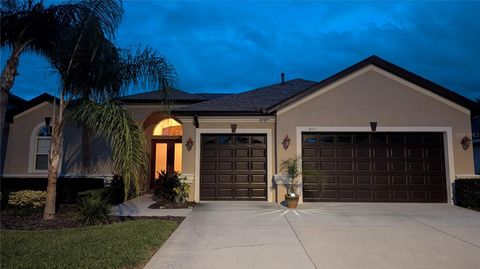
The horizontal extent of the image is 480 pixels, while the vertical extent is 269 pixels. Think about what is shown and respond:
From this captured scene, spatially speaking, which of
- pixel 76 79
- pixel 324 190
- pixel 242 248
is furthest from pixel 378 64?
pixel 76 79

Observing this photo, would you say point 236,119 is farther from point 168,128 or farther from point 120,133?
point 168,128

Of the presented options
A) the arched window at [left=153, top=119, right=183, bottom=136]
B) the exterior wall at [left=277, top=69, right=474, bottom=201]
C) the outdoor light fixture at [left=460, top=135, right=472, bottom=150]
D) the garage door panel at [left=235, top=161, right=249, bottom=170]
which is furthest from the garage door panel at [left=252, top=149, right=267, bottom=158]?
the outdoor light fixture at [left=460, top=135, right=472, bottom=150]

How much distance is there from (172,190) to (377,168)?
295 inches

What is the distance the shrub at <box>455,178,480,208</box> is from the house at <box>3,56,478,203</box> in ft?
0.98

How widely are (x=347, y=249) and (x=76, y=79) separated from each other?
7.60 metres

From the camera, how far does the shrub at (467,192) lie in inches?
412

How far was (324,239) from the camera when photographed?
21.2 ft

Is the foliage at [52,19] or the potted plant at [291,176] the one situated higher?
the foliage at [52,19]

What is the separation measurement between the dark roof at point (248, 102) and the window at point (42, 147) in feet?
22.4

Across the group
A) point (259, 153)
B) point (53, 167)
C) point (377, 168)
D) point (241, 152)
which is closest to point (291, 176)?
point (259, 153)

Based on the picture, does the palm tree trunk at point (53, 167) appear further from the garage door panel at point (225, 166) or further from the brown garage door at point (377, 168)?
the brown garage door at point (377, 168)

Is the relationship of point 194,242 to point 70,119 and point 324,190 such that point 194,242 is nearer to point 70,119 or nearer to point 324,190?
point 70,119

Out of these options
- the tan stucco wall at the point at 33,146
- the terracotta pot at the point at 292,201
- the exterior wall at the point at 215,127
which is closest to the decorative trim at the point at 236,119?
the exterior wall at the point at 215,127

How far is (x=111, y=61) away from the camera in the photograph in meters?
8.08
